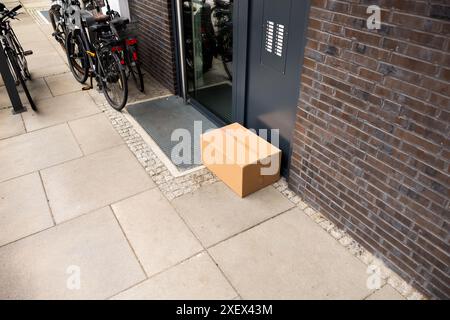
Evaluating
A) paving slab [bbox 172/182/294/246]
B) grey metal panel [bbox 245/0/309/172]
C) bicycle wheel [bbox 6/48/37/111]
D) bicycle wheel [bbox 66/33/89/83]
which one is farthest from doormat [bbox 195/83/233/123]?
bicycle wheel [bbox 6/48/37/111]

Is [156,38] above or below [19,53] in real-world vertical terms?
above

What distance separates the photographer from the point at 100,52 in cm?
420

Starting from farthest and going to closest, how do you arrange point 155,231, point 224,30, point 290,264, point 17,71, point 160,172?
point 17,71 → point 224,30 → point 160,172 → point 155,231 → point 290,264

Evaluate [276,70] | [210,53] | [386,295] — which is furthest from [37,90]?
[386,295]

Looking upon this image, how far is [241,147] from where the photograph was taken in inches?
119

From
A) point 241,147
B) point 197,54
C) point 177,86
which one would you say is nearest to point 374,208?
point 241,147

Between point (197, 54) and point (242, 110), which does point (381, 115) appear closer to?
point (242, 110)

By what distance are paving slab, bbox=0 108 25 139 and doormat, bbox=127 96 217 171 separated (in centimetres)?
127

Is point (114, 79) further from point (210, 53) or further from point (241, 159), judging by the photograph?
point (241, 159)

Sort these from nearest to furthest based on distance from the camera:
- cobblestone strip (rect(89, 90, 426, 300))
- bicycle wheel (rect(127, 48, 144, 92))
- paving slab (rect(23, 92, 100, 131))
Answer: cobblestone strip (rect(89, 90, 426, 300)) → paving slab (rect(23, 92, 100, 131)) → bicycle wheel (rect(127, 48, 144, 92))

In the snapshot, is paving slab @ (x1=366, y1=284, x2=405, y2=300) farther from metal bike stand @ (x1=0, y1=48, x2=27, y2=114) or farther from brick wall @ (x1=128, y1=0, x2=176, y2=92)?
metal bike stand @ (x1=0, y1=48, x2=27, y2=114)

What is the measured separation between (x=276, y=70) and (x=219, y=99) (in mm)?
1244

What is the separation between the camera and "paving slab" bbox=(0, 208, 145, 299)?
2246 mm

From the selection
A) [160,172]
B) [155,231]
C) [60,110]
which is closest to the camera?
[155,231]
